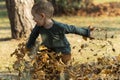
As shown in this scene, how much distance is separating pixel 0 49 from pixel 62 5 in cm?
914

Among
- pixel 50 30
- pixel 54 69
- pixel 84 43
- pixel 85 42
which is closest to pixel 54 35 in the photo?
pixel 50 30

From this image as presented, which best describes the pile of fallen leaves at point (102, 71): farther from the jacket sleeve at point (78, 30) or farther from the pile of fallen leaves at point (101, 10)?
the pile of fallen leaves at point (101, 10)

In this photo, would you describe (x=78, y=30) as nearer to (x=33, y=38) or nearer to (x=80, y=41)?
(x=33, y=38)

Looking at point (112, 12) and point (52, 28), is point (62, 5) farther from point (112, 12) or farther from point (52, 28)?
point (52, 28)

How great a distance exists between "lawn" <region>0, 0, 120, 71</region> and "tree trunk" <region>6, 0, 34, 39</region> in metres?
0.36

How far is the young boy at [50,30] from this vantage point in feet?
17.9

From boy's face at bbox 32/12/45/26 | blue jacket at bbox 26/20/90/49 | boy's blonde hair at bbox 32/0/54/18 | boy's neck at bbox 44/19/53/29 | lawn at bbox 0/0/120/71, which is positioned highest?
boy's blonde hair at bbox 32/0/54/18

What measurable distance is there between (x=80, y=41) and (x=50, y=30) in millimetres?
6145

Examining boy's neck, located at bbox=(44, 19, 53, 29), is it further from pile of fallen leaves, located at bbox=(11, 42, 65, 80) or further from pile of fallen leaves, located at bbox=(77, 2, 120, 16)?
pile of fallen leaves, located at bbox=(77, 2, 120, 16)

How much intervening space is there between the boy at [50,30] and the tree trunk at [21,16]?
6264 millimetres

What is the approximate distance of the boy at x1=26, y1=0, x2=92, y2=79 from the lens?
215 inches

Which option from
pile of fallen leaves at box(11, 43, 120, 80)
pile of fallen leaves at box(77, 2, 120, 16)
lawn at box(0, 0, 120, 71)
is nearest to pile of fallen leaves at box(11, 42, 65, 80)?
pile of fallen leaves at box(11, 43, 120, 80)

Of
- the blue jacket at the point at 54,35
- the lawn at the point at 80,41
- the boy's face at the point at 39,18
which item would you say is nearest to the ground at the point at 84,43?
the lawn at the point at 80,41

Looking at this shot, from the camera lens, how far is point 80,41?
11812mm
